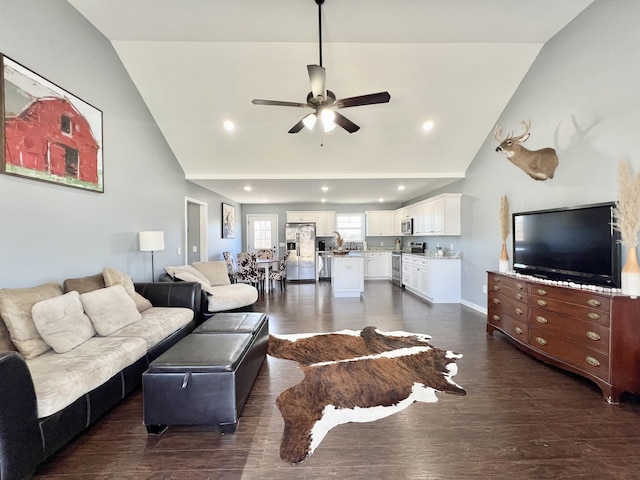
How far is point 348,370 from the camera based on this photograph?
8.69ft

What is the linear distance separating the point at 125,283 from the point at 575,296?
4470 mm

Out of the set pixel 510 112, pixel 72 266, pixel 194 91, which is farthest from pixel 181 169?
pixel 510 112

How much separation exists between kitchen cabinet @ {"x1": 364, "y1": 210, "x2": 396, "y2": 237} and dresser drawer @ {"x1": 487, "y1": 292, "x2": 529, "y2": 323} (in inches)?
202

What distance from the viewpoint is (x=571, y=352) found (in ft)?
8.05

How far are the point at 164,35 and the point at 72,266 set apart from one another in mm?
2686

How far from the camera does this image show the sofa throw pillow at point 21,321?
192 centimetres

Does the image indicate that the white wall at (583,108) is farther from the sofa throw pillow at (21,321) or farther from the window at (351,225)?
the window at (351,225)

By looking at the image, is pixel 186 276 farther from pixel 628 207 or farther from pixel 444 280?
pixel 628 207

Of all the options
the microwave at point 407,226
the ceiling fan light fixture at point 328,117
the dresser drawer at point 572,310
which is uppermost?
the ceiling fan light fixture at point 328,117

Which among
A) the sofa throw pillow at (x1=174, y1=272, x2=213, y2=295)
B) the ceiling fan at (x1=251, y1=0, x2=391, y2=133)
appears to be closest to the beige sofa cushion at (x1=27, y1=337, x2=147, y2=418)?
the sofa throw pillow at (x1=174, y1=272, x2=213, y2=295)

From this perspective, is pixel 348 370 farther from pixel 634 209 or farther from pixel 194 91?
pixel 194 91

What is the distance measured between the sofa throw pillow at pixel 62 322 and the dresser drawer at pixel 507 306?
412cm

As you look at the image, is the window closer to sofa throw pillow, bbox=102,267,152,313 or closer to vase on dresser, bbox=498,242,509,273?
vase on dresser, bbox=498,242,509,273

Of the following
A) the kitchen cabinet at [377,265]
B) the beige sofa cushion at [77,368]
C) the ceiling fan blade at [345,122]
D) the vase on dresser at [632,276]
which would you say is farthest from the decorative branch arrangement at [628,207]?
the kitchen cabinet at [377,265]
